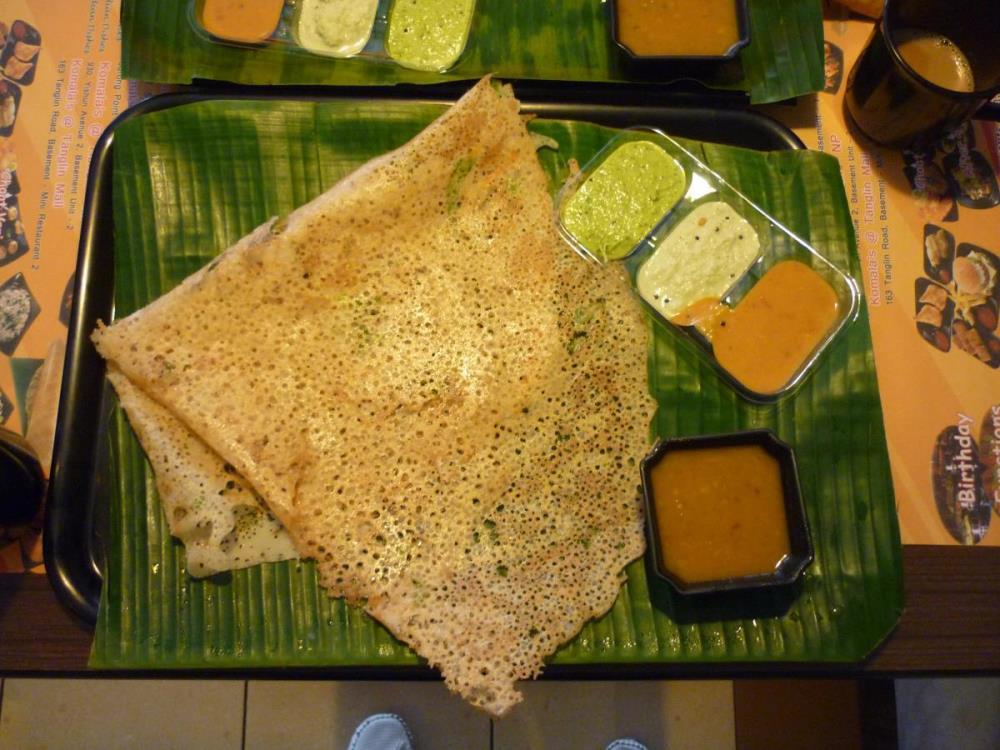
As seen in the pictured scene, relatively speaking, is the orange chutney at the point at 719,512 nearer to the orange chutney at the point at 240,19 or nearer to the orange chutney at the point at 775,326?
the orange chutney at the point at 775,326

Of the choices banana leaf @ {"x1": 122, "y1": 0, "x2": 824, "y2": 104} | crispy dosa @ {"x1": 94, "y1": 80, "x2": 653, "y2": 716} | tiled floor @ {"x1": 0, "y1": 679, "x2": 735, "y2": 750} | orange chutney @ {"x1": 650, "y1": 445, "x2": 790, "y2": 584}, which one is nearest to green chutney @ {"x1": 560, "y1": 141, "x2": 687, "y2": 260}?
crispy dosa @ {"x1": 94, "y1": 80, "x2": 653, "y2": 716}

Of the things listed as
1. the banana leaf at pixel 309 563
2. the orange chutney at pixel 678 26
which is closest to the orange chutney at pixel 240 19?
the banana leaf at pixel 309 563

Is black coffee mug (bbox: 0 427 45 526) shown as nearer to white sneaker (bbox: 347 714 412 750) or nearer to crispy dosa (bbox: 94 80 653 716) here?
crispy dosa (bbox: 94 80 653 716)

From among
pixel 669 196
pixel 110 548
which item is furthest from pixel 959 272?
pixel 110 548

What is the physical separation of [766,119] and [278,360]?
161cm

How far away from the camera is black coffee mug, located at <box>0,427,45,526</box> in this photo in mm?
1655

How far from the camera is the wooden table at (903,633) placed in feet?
5.67

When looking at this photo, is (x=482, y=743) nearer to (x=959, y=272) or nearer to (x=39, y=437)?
(x=39, y=437)

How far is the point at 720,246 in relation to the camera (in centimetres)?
188

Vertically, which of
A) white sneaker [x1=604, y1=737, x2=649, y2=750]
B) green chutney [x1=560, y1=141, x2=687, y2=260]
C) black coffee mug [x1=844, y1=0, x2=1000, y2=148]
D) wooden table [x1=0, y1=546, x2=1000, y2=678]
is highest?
black coffee mug [x1=844, y1=0, x2=1000, y2=148]

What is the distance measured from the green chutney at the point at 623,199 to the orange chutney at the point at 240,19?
107 centimetres

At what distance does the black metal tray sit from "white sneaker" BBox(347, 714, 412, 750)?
109cm

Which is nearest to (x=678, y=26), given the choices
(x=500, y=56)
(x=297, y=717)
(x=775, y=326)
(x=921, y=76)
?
(x=500, y=56)

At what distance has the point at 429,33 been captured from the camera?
2.04 metres
